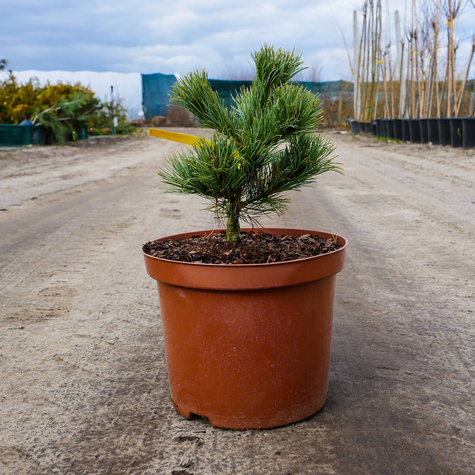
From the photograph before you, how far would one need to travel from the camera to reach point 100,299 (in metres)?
3.30

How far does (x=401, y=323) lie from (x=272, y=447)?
4.43ft

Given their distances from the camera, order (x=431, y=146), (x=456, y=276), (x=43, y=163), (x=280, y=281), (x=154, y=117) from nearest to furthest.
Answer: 1. (x=280, y=281)
2. (x=456, y=276)
3. (x=43, y=163)
4. (x=431, y=146)
5. (x=154, y=117)

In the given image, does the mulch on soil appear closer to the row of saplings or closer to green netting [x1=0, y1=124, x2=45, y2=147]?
the row of saplings

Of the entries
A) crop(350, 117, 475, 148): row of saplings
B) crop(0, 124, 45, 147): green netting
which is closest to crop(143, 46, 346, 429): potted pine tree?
crop(350, 117, 475, 148): row of saplings

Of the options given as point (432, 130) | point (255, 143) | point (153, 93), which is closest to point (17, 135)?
point (432, 130)

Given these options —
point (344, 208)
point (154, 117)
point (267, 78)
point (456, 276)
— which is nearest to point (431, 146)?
point (344, 208)

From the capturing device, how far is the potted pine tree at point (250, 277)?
175 cm

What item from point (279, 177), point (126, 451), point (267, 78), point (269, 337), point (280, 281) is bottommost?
point (126, 451)

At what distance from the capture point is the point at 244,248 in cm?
194

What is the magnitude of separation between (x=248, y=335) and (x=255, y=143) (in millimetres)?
624

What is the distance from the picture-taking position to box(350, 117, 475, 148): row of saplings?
12078 millimetres

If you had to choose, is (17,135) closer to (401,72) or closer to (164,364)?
(401,72)

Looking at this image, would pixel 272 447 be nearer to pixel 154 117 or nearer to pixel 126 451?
pixel 126 451

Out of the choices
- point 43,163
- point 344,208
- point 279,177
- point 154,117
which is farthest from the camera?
point 154,117
